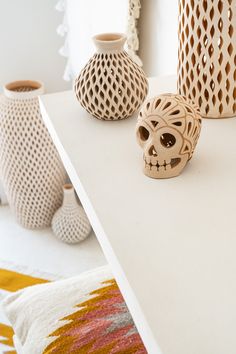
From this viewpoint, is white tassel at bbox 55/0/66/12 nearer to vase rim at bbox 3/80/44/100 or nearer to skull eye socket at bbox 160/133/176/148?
vase rim at bbox 3/80/44/100

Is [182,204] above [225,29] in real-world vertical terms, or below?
below

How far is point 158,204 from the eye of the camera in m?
0.56

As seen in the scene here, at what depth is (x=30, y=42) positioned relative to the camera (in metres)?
1.78

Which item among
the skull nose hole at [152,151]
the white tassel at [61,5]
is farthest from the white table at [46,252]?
the skull nose hole at [152,151]

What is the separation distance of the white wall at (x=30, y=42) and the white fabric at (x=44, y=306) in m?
1.06

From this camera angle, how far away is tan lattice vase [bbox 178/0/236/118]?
67 cm

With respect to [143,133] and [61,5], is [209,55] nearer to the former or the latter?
[143,133]

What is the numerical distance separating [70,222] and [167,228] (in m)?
1.21

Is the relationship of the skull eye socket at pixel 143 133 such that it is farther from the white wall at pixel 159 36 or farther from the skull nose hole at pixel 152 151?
the white wall at pixel 159 36

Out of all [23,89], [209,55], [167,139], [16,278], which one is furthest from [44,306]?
[23,89]

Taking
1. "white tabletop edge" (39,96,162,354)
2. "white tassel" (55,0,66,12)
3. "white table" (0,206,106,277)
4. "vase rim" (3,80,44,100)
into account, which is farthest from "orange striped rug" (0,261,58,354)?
"white tabletop edge" (39,96,162,354)

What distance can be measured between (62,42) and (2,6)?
23 cm

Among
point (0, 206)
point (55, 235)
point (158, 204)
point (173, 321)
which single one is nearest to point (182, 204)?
point (158, 204)

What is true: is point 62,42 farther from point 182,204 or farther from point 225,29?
point 182,204
